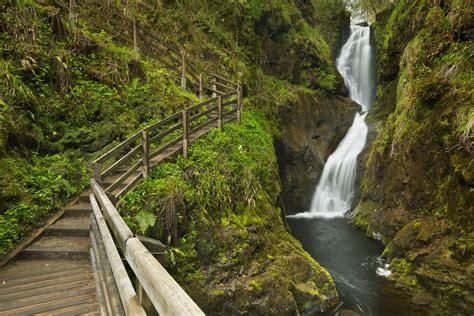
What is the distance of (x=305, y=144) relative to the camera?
19.8 m

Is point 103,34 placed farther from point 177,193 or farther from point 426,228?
point 426,228

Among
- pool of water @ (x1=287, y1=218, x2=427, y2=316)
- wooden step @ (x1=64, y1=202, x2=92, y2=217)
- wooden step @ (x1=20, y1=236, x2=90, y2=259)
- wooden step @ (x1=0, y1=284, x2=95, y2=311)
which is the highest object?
wooden step @ (x1=64, y1=202, x2=92, y2=217)

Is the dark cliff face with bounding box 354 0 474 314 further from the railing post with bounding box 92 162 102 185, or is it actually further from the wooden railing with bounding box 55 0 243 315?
the railing post with bounding box 92 162 102 185

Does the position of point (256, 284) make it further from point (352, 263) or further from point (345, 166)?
point (345, 166)

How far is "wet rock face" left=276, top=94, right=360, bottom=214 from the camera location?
1914 cm

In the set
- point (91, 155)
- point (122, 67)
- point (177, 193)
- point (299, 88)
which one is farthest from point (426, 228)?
point (299, 88)

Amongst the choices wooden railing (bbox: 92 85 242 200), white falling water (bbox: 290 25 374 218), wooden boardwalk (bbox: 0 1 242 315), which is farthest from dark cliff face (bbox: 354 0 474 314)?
wooden boardwalk (bbox: 0 1 242 315)

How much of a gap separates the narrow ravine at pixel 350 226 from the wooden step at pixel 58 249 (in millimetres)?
6754

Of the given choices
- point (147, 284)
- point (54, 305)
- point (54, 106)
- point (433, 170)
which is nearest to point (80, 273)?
point (54, 305)

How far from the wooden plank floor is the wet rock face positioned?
13505 millimetres

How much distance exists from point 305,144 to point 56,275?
1647 centimetres

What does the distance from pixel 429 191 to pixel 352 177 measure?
7712mm

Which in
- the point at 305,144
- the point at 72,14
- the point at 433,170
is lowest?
the point at 433,170

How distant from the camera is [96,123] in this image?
9547 mm
